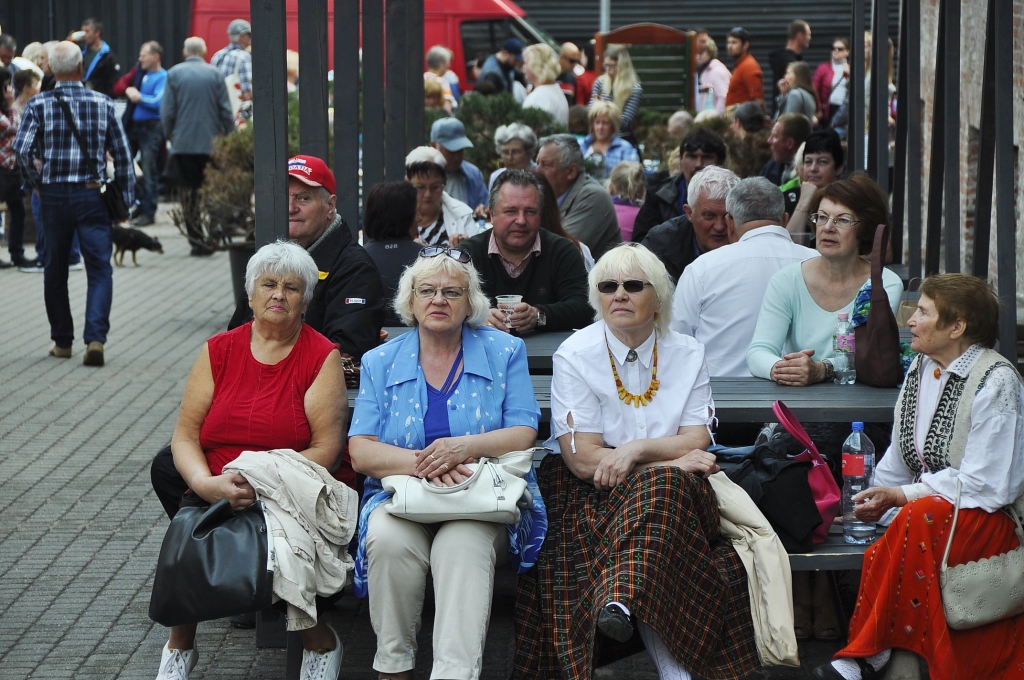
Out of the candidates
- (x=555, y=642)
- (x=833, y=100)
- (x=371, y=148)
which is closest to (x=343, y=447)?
(x=555, y=642)

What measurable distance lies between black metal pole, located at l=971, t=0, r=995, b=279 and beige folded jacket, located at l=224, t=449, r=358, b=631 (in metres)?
3.21

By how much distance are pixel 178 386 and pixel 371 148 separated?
7.23ft

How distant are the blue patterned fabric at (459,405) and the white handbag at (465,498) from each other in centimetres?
15

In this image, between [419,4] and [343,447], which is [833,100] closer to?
[419,4]

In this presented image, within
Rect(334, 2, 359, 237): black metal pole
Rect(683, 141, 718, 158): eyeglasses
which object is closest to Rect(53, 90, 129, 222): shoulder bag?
Rect(334, 2, 359, 237): black metal pole

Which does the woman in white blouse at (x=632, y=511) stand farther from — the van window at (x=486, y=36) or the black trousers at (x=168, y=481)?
the van window at (x=486, y=36)

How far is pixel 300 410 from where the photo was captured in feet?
15.0

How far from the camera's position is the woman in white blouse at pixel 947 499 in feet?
13.9

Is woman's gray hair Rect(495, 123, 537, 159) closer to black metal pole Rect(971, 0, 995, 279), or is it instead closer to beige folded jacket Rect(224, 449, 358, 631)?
black metal pole Rect(971, 0, 995, 279)

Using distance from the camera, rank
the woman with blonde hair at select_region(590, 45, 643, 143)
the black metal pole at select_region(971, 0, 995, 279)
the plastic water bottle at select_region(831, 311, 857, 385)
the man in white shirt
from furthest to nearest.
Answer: the woman with blonde hair at select_region(590, 45, 643, 143), the black metal pole at select_region(971, 0, 995, 279), the man in white shirt, the plastic water bottle at select_region(831, 311, 857, 385)

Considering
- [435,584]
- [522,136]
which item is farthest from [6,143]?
[435,584]

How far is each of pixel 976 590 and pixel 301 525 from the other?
2113 millimetres

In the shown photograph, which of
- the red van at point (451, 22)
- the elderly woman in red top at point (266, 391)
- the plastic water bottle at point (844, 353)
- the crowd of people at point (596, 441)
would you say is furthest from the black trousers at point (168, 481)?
the red van at point (451, 22)

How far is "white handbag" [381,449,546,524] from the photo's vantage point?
13.9 feet
